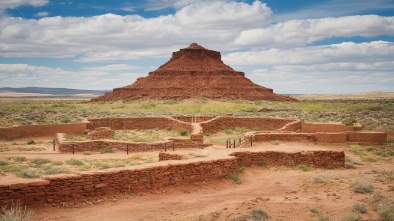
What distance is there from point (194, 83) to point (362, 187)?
7994 centimetres

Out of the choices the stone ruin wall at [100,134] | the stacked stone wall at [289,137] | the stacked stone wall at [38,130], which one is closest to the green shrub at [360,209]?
the stacked stone wall at [289,137]

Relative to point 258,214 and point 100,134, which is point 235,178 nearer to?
point 258,214

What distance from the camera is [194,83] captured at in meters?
89.5

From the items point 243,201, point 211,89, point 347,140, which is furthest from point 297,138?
point 211,89

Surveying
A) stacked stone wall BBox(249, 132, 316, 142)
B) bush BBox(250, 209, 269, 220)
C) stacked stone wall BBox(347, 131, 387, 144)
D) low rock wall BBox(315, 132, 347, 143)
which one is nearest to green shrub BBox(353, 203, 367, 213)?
bush BBox(250, 209, 269, 220)

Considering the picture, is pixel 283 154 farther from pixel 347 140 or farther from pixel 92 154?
pixel 92 154

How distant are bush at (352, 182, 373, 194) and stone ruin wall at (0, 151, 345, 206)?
390 centimetres

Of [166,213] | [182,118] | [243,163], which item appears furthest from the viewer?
[182,118]

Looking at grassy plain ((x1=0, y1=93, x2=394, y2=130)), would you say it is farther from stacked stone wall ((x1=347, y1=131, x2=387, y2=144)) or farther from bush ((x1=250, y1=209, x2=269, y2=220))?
bush ((x1=250, y1=209, x2=269, y2=220))

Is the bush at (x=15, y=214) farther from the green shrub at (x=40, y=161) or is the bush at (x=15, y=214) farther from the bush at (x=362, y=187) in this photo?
the bush at (x=362, y=187)

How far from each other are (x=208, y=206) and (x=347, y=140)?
1457 centimetres

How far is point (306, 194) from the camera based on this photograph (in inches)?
409

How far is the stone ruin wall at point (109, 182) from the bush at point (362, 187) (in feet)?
12.8

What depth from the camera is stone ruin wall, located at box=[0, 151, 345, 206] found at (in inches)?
336
